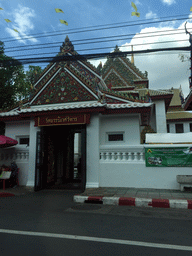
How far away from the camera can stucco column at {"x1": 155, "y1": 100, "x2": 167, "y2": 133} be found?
46.6ft

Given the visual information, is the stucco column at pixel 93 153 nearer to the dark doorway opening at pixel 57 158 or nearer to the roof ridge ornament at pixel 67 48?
the dark doorway opening at pixel 57 158

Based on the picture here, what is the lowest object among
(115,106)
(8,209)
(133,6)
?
(8,209)

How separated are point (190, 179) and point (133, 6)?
613 centimetres

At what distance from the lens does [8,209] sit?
559cm

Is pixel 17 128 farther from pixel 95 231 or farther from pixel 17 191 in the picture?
pixel 95 231

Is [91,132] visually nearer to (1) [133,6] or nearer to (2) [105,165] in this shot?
(2) [105,165]

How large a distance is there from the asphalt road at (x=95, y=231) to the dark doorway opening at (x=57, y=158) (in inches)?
132


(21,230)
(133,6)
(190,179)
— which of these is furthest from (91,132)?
(21,230)

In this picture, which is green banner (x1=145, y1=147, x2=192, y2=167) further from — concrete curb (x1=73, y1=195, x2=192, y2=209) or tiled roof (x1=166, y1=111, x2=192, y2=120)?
tiled roof (x1=166, y1=111, x2=192, y2=120)

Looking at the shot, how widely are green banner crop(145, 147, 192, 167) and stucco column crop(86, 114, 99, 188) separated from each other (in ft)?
6.63

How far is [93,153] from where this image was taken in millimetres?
8547

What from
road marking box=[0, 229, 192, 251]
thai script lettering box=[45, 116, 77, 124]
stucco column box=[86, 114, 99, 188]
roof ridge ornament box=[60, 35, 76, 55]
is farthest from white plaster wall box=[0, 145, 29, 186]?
road marking box=[0, 229, 192, 251]

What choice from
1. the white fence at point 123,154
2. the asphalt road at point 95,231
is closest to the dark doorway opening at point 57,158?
the white fence at point 123,154

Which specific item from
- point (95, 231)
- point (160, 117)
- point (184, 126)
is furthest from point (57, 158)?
point (184, 126)
